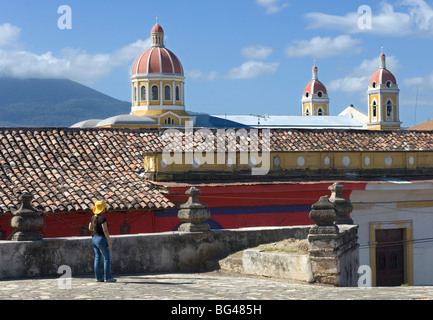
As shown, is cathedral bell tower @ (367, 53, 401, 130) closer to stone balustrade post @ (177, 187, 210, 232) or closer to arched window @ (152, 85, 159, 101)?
arched window @ (152, 85, 159, 101)

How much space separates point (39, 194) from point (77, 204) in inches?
38.2

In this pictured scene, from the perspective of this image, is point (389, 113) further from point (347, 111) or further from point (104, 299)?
point (104, 299)

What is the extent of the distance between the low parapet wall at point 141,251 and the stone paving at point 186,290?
369 mm

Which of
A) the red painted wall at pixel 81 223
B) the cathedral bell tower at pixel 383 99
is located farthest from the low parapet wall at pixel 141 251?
the cathedral bell tower at pixel 383 99

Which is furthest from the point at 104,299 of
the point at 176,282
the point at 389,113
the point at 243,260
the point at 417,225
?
the point at 389,113

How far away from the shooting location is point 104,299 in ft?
26.2

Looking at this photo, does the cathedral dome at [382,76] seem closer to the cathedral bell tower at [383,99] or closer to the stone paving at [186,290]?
the cathedral bell tower at [383,99]

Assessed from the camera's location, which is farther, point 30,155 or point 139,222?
point 30,155

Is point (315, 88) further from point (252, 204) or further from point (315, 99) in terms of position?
point (252, 204)

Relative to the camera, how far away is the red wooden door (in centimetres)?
2030

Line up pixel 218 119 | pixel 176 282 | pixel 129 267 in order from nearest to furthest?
pixel 176 282
pixel 129 267
pixel 218 119

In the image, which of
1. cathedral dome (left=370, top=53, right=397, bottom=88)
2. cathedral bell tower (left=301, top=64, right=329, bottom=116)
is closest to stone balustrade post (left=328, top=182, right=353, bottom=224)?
cathedral dome (left=370, top=53, right=397, bottom=88)

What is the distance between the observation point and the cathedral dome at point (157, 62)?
59656mm

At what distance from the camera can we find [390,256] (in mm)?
20734
